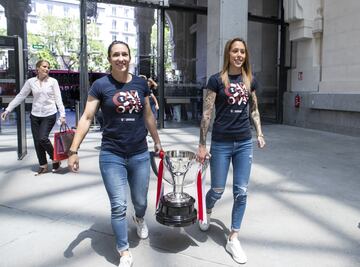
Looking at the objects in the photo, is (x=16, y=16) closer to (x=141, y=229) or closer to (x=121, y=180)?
(x=141, y=229)

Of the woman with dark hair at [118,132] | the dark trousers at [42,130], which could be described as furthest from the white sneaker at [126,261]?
the dark trousers at [42,130]

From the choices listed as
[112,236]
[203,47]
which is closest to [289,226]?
[112,236]

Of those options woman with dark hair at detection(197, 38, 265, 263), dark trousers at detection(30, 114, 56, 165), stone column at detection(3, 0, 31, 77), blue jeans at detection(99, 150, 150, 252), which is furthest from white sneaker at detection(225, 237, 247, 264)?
stone column at detection(3, 0, 31, 77)

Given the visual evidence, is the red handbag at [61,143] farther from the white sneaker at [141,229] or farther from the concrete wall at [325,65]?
the concrete wall at [325,65]

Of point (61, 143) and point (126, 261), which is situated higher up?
point (61, 143)

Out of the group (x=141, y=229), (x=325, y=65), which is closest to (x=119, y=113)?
(x=141, y=229)

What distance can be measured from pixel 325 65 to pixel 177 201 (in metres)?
10.0

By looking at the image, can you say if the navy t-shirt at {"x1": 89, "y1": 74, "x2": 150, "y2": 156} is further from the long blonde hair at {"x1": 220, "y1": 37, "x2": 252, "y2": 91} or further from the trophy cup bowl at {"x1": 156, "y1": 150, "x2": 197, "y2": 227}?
the long blonde hair at {"x1": 220, "y1": 37, "x2": 252, "y2": 91}

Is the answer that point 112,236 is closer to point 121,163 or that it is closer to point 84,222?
point 84,222

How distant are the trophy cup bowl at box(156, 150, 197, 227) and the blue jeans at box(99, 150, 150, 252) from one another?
212 mm

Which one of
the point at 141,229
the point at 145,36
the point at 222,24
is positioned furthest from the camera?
the point at 145,36

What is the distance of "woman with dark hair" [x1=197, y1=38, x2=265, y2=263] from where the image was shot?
3.30 m

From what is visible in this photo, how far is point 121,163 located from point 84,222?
1.33m

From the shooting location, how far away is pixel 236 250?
10.7 feet
